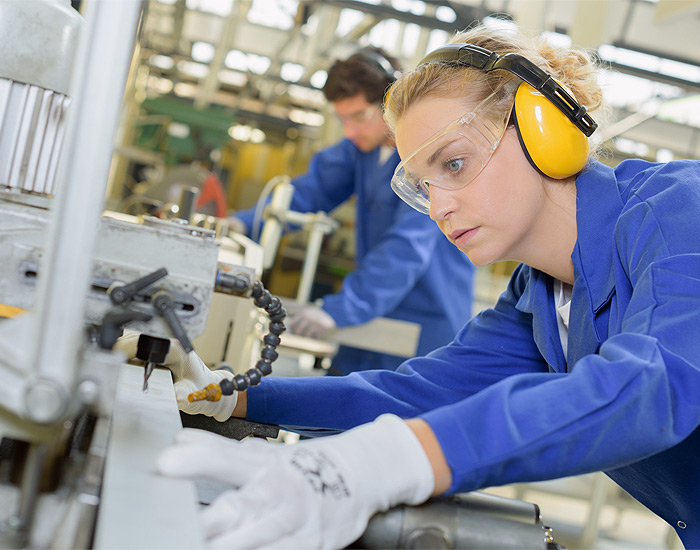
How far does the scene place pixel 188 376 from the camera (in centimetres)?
121

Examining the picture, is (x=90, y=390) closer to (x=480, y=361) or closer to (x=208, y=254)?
(x=208, y=254)

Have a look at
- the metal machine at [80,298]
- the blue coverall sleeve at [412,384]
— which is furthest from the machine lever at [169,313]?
the blue coverall sleeve at [412,384]

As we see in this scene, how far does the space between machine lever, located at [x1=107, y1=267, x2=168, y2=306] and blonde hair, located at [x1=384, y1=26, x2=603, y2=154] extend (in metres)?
0.63

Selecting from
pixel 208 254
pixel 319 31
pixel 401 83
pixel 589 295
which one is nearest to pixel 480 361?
pixel 589 295

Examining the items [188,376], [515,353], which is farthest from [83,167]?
[515,353]

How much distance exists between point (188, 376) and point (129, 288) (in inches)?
18.8

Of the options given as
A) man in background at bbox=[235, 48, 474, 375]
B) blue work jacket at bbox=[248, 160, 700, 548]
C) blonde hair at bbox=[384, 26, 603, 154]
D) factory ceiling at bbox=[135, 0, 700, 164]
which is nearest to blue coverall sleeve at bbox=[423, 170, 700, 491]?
blue work jacket at bbox=[248, 160, 700, 548]

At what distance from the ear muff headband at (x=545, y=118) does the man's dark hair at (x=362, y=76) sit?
166cm

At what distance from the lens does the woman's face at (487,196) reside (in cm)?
118

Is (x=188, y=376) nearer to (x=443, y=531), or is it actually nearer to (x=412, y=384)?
(x=412, y=384)

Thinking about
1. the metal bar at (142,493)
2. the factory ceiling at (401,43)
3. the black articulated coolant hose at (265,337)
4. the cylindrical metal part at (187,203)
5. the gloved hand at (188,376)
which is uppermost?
the factory ceiling at (401,43)

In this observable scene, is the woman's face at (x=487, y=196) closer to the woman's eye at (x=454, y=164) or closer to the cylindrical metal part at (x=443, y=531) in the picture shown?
the woman's eye at (x=454, y=164)

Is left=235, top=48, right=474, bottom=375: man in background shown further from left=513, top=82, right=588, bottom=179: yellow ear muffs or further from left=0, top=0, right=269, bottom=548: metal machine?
left=0, top=0, right=269, bottom=548: metal machine

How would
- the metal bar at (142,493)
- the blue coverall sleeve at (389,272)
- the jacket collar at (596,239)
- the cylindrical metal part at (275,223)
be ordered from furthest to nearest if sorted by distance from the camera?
the cylindrical metal part at (275,223), the blue coverall sleeve at (389,272), the jacket collar at (596,239), the metal bar at (142,493)
